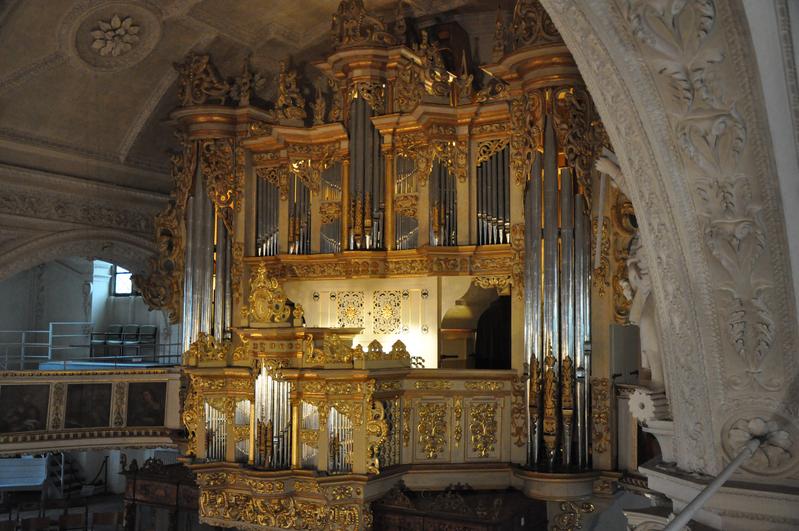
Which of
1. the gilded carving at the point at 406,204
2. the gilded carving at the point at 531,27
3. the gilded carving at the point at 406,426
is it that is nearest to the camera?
the gilded carving at the point at 531,27

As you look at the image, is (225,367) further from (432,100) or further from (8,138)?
(8,138)

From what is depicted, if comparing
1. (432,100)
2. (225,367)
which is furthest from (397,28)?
(225,367)

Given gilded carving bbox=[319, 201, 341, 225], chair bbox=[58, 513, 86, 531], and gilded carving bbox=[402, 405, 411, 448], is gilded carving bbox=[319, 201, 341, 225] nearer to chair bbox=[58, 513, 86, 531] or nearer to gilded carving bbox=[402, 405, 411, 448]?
gilded carving bbox=[402, 405, 411, 448]

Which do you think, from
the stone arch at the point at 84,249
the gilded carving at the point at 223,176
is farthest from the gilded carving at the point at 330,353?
the stone arch at the point at 84,249

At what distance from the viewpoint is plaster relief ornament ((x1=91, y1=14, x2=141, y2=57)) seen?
1129 centimetres

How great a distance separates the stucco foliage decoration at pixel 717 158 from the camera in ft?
9.77

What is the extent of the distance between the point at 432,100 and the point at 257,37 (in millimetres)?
3380

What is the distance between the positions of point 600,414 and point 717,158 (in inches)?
238

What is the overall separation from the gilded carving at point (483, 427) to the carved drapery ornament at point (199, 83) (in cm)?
561

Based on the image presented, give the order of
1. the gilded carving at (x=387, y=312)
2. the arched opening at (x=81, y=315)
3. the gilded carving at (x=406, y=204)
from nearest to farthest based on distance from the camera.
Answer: the gilded carving at (x=406, y=204)
the gilded carving at (x=387, y=312)
the arched opening at (x=81, y=315)

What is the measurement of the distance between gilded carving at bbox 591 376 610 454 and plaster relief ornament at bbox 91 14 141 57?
7400 mm

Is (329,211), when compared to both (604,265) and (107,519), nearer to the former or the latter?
(604,265)

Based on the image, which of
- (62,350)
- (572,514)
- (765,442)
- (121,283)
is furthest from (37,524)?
(765,442)

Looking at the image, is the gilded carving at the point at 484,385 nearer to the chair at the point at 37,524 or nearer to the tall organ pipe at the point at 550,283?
the tall organ pipe at the point at 550,283
